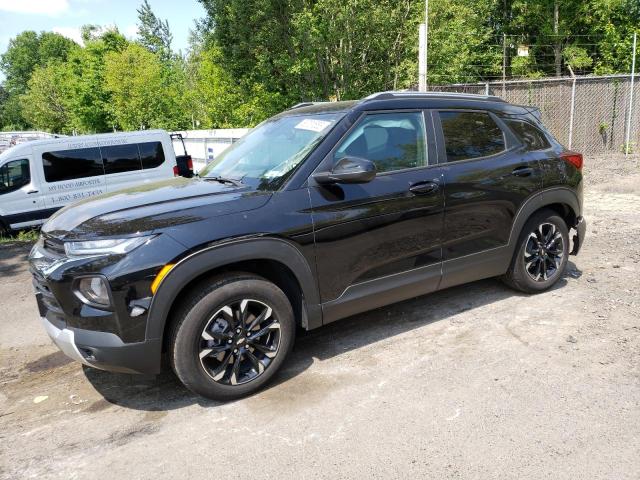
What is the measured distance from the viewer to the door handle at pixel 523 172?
446 centimetres

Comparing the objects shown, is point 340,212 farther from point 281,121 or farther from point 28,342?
point 28,342

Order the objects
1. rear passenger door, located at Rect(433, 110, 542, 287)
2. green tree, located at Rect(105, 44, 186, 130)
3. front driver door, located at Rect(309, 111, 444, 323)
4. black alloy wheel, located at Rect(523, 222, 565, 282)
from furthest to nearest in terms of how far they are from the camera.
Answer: green tree, located at Rect(105, 44, 186, 130) < black alloy wheel, located at Rect(523, 222, 565, 282) < rear passenger door, located at Rect(433, 110, 542, 287) < front driver door, located at Rect(309, 111, 444, 323)

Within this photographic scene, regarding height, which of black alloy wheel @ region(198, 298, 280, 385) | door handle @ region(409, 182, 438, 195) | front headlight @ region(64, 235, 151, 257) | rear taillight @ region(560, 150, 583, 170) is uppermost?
rear taillight @ region(560, 150, 583, 170)

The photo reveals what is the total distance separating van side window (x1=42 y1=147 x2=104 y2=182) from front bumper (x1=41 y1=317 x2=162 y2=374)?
344 inches

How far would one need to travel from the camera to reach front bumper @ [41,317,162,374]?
295cm

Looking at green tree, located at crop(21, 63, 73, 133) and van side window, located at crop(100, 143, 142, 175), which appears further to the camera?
green tree, located at crop(21, 63, 73, 133)

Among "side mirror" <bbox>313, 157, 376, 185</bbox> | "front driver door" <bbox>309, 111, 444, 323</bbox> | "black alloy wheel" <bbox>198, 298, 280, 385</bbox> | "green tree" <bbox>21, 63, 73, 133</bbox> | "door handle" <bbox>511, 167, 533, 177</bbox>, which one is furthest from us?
"green tree" <bbox>21, 63, 73, 133</bbox>

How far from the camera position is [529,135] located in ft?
15.4

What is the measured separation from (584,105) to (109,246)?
15127mm

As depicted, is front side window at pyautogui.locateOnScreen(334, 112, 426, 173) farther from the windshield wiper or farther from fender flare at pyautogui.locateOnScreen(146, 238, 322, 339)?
fender flare at pyautogui.locateOnScreen(146, 238, 322, 339)

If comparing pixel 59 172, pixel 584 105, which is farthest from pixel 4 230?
pixel 584 105

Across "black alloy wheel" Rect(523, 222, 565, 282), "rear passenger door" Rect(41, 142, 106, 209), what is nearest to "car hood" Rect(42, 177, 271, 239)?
"black alloy wheel" Rect(523, 222, 565, 282)

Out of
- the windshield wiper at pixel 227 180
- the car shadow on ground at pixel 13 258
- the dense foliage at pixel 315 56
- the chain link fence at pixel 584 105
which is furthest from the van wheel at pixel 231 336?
the dense foliage at pixel 315 56

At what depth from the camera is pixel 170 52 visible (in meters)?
65.2
